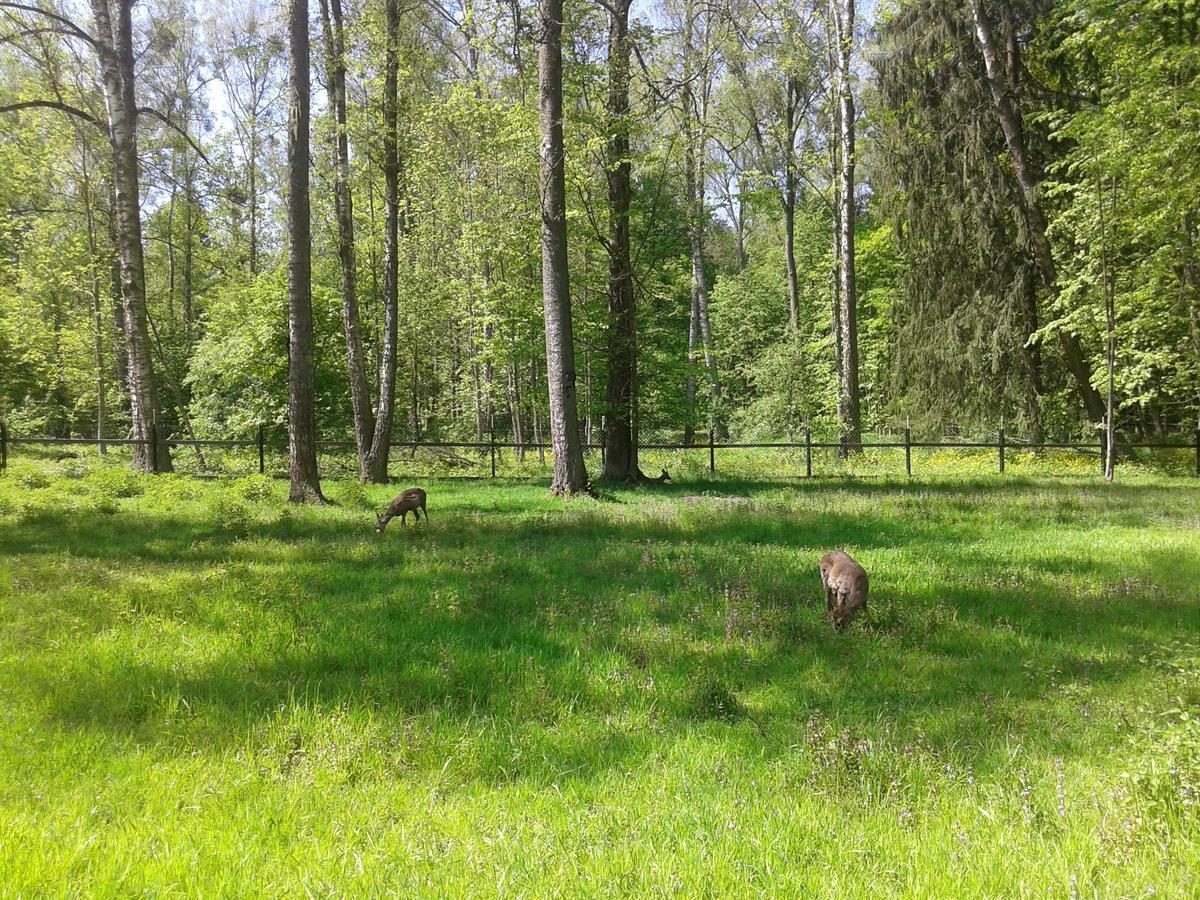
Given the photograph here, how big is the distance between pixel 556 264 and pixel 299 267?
188 inches

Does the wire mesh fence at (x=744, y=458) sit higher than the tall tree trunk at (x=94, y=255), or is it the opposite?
the tall tree trunk at (x=94, y=255)

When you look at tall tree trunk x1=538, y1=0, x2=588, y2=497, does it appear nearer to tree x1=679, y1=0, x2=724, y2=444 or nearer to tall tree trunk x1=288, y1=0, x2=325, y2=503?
tree x1=679, y1=0, x2=724, y2=444

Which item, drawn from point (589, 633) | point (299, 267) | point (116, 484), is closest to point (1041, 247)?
point (299, 267)

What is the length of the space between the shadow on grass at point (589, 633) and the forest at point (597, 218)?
515cm

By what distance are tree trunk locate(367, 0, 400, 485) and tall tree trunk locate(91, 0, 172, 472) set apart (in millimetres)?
5073

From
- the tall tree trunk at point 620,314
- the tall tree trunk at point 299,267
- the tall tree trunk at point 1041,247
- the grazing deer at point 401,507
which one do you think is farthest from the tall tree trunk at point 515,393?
the tall tree trunk at point 1041,247

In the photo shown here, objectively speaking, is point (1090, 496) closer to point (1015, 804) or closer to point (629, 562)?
point (629, 562)

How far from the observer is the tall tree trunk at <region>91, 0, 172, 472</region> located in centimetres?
1472

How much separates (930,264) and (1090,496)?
1546 centimetres

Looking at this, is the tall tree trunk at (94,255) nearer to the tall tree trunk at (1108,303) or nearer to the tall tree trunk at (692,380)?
the tall tree trunk at (692,380)

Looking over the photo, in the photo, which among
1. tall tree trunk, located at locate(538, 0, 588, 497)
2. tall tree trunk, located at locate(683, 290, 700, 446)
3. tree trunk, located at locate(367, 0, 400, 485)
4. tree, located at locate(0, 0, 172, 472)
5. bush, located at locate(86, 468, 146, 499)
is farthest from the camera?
tall tree trunk, located at locate(683, 290, 700, 446)


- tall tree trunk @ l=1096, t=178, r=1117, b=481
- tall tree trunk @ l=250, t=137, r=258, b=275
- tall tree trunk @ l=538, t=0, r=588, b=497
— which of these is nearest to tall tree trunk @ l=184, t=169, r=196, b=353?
tall tree trunk @ l=250, t=137, r=258, b=275

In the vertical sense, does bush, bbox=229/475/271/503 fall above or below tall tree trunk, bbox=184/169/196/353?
below

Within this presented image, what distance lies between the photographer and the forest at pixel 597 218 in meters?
14.4
